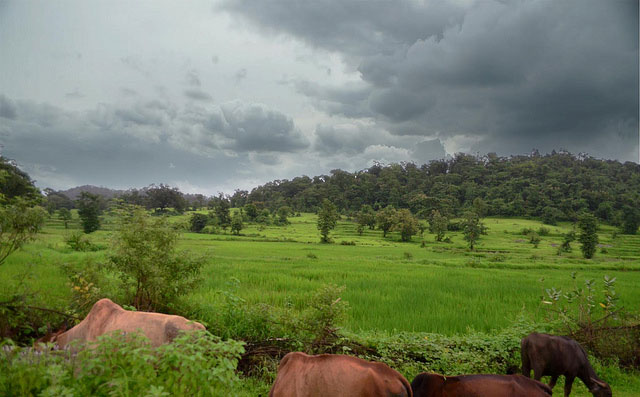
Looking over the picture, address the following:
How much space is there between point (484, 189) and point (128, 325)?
84.8m

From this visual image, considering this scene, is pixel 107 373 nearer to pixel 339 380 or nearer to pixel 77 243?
pixel 339 380

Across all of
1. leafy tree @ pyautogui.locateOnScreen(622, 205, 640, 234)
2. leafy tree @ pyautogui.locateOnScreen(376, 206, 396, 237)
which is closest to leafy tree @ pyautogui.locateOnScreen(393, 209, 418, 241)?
leafy tree @ pyautogui.locateOnScreen(376, 206, 396, 237)

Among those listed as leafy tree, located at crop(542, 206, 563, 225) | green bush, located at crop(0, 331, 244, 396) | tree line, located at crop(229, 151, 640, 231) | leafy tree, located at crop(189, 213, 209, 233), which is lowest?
leafy tree, located at crop(189, 213, 209, 233)

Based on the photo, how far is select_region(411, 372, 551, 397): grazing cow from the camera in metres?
2.52

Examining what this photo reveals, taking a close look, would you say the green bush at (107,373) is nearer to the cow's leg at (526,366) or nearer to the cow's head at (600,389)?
the cow's leg at (526,366)

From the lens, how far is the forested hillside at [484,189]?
63.6m

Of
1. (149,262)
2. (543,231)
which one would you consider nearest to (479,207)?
(543,231)

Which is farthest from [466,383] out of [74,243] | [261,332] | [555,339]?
[74,243]

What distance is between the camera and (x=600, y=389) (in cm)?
359

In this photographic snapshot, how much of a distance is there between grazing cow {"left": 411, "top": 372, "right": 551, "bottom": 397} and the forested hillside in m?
60.8

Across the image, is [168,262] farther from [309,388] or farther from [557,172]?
[557,172]

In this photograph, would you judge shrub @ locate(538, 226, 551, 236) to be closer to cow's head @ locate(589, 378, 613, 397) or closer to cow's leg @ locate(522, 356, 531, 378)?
cow's head @ locate(589, 378, 613, 397)

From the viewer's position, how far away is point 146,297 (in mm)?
5789

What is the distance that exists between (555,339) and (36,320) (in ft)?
24.2
